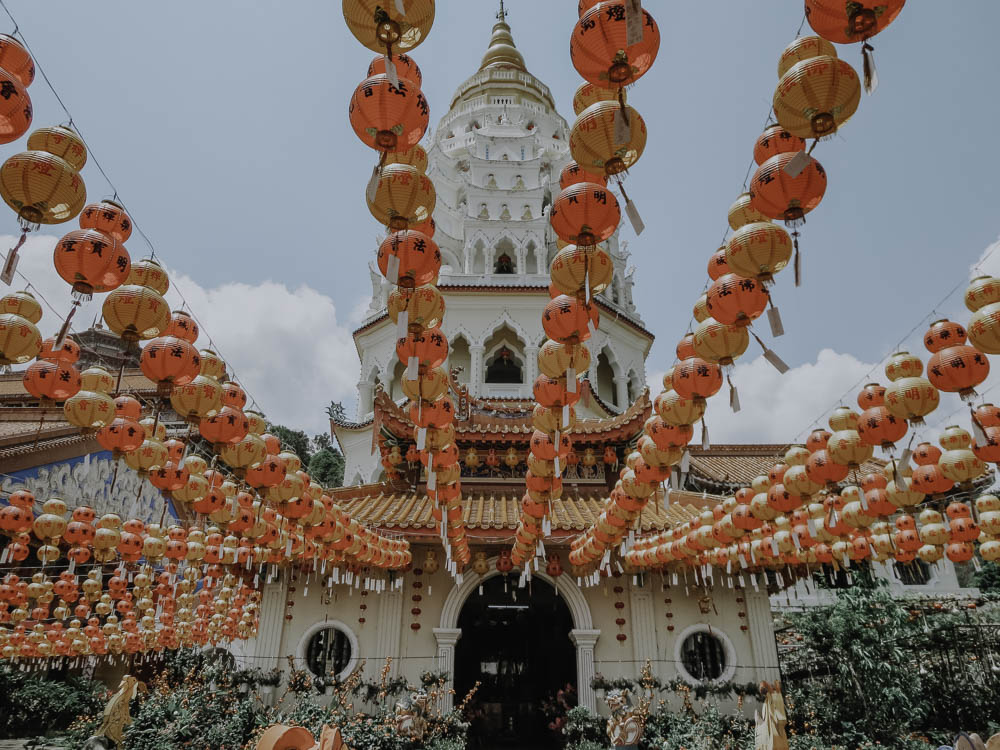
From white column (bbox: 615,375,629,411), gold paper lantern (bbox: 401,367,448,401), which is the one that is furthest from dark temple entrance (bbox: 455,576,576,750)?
gold paper lantern (bbox: 401,367,448,401)

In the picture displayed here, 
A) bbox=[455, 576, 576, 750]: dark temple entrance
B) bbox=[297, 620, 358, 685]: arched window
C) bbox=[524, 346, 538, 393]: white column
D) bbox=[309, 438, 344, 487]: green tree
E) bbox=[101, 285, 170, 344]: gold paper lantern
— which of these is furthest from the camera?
bbox=[309, 438, 344, 487]: green tree

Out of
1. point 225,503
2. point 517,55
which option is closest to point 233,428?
point 225,503

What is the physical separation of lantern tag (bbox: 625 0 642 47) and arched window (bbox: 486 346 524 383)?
14.8 metres

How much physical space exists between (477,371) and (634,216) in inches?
521

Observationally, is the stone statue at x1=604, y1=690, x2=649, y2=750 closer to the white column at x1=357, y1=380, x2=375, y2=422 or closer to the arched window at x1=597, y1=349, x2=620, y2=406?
the arched window at x1=597, y1=349, x2=620, y2=406

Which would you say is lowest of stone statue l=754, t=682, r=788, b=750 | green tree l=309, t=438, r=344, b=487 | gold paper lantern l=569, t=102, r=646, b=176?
stone statue l=754, t=682, r=788, b=750

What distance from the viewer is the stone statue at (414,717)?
8.86 meters

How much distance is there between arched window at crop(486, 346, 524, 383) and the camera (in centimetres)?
1730

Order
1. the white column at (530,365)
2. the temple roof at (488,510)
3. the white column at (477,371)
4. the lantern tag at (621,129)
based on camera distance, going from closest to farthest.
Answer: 1. the lantern tag at (621,129)
2. the temple roof at (488,510)
3. the white column at (477,371)
4. the white column at (530,365)

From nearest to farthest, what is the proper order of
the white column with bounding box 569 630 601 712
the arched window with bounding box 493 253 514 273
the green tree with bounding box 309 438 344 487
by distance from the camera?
the white column with bounding box 569 630 601 712, the arched window with bounding box 493 253 514 273, the green tree with bounding box 309 438 344 487

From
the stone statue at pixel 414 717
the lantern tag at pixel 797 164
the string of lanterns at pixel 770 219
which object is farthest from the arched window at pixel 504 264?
the lantern tag at pixel 797 164

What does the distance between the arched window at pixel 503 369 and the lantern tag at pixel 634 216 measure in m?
13.9

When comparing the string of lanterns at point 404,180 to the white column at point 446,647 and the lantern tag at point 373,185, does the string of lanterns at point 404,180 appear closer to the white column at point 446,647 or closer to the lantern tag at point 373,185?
the lantern tag at point 373,185

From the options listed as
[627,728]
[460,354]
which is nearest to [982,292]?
[627,728]
